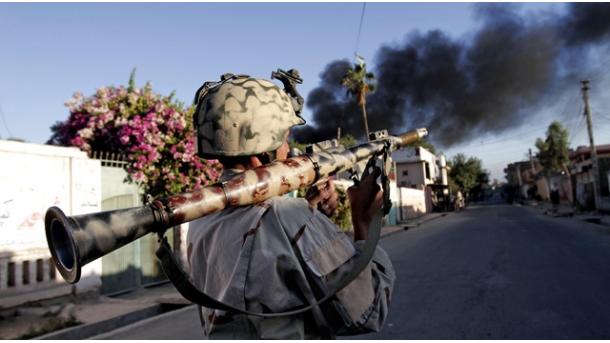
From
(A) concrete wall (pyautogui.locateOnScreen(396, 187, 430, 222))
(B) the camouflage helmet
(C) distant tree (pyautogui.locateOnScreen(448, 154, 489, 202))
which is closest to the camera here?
(B) the camouflage helmet

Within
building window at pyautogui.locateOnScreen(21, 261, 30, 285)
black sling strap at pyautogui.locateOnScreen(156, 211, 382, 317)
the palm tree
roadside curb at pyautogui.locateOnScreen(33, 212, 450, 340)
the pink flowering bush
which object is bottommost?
roadside curb at pyautogui.locateOnScreen(33, 212, 450, 340)

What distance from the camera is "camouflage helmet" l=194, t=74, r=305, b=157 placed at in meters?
1.35

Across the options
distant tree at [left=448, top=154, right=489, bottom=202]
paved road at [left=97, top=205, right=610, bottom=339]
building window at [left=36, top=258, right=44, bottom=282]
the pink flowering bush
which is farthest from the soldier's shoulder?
distant tree at [left=448, top=154, right=489, bottom=202]

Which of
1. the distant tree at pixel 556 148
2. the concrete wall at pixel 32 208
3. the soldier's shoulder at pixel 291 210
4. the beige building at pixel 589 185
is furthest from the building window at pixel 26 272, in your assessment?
the distant tree at pixel 556 148

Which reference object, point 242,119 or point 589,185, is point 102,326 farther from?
point 589,185

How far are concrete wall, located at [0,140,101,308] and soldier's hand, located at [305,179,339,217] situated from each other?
6.08 meters

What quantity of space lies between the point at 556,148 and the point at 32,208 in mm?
53770

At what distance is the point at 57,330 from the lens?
17.0ft

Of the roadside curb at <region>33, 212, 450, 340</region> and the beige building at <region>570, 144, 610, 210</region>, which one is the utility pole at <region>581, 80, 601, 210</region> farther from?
the roadside curb at <region>33, 212, 450, 340</region>

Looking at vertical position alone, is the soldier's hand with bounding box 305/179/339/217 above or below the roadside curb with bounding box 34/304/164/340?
above

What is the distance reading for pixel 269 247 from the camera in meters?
1.20

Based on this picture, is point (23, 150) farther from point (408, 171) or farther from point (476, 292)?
point (408, 171)

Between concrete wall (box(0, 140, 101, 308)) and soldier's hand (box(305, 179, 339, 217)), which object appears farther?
concrete wall (box(0, 140, 101, 308))

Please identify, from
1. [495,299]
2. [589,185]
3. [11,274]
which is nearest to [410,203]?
[589,185]
